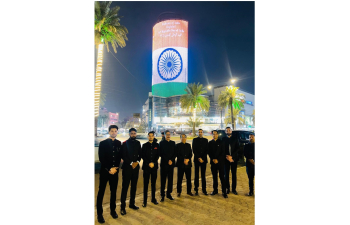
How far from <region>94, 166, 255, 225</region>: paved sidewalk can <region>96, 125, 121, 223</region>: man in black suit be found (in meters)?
0.27

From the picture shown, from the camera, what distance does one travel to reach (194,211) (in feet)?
9.26

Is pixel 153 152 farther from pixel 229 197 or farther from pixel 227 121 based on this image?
pixel 227 121

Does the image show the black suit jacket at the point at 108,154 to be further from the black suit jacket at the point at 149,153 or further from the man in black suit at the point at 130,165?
the black suit jacket at the point at 149,153

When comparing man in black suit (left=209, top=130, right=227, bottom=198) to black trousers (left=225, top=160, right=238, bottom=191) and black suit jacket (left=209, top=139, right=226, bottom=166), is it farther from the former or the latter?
black trousers (left=225, top=160, right=238, bottom=191)

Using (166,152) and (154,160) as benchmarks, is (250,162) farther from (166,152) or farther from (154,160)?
(154,160)

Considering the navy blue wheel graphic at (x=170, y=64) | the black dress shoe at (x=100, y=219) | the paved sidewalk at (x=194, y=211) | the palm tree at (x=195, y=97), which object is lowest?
the paved sidewalk at (x=194, y=211)

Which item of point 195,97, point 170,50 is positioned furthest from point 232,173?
point 170,50

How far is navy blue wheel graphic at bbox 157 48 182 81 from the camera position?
23984 mm

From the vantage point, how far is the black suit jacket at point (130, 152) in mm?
2879

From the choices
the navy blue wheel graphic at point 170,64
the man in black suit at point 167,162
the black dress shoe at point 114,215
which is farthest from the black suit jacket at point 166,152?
the navy blue wheel graphic at point 170,64

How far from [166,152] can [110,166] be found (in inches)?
46.9

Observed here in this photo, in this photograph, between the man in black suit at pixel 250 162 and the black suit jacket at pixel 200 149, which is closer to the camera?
the man in black suit at pixel 250 162

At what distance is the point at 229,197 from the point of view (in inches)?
135

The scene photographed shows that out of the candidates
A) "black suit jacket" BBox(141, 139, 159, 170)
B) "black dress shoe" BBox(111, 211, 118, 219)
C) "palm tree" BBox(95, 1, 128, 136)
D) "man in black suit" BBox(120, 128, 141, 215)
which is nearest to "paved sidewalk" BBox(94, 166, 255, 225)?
"black dress shoe" BBox(111, 211, 118, 219)
